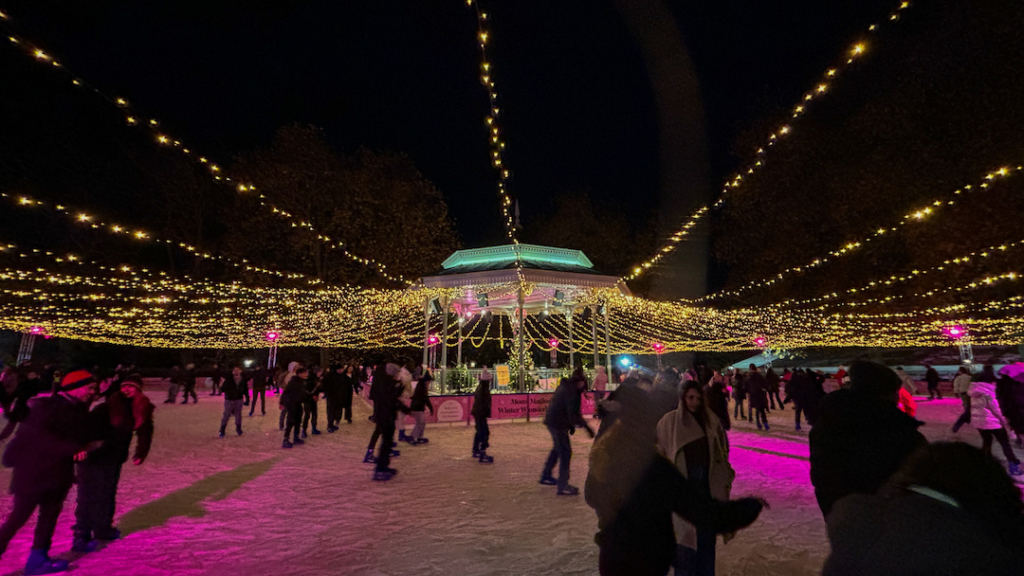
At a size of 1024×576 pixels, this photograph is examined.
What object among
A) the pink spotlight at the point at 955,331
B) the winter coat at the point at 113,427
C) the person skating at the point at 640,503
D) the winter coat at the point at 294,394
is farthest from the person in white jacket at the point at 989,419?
the pink spotlight at the point at 955,331

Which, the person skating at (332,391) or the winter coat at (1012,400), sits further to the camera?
the person skating at (332,391)

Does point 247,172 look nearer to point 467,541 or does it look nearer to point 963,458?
point 467,541

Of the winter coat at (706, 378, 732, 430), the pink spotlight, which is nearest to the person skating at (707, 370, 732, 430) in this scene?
the winter coat at (706, 378, 732, 430)

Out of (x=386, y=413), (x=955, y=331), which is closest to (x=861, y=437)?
(x=386, y=413)

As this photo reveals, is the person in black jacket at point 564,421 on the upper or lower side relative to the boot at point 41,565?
upper

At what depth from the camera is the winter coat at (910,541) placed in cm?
109

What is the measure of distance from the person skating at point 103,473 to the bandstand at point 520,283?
9664 millimetres

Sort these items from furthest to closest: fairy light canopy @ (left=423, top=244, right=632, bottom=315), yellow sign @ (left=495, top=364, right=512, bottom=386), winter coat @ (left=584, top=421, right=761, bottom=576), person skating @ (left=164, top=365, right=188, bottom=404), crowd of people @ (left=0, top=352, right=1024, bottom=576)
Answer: person skating @ (left=164, top=365, right=188, bottom=404) → yellow sign @ (left=495, top=364, right=512, bottom=386) → fairy light canopy @ (left=423, top=244, right=632, bottom=315) → winter coat @ (left=584, top=421, right=761, bottom=576) → crowd of people @ (left=0, top=352, right=1024, bottom=576)

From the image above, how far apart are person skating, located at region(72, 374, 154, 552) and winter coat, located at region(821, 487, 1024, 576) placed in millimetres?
5045

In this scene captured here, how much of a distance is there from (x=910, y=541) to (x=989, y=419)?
8235 millimetres

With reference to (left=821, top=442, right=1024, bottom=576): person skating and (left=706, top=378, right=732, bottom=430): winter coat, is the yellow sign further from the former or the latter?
(left=821, top=442, right=1024, bottom=576): person skating

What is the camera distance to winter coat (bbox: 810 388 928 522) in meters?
2.08

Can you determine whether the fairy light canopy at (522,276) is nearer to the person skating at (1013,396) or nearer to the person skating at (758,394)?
the person skating at (758,394)

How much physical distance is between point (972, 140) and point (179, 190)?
2958cm
